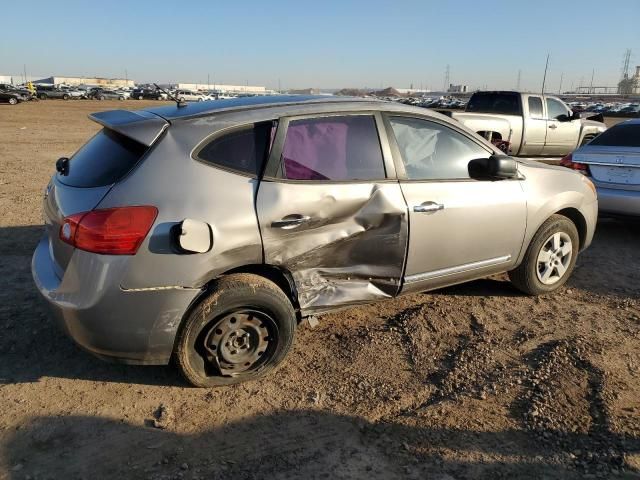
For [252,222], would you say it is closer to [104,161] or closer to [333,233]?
[333,233]

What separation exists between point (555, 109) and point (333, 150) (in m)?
10.8

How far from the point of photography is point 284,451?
2664mm

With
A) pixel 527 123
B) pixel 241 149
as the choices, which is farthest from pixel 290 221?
pixel 527 123

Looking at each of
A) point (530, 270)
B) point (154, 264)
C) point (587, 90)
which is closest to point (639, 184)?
point (530, 270)

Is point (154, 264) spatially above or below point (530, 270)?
above

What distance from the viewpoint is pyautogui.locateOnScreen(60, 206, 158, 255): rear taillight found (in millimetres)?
2695

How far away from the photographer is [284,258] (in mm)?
3160

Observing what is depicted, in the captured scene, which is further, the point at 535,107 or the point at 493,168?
the point at 535,107

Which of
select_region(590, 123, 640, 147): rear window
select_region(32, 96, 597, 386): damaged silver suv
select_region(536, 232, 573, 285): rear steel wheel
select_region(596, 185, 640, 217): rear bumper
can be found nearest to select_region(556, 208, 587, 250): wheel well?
select_region(536, 232, 573, 285): rear steel wheel

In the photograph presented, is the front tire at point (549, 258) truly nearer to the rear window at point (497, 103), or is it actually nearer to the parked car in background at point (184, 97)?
the parked car in background at point (184, 97)

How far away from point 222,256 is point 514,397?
6.38ft

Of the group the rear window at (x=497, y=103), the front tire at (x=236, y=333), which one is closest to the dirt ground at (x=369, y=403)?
the front tire at (x=236, y=333)

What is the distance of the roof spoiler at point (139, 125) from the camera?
2943 mm

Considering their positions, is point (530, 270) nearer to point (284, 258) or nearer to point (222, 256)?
point (284, 258)
